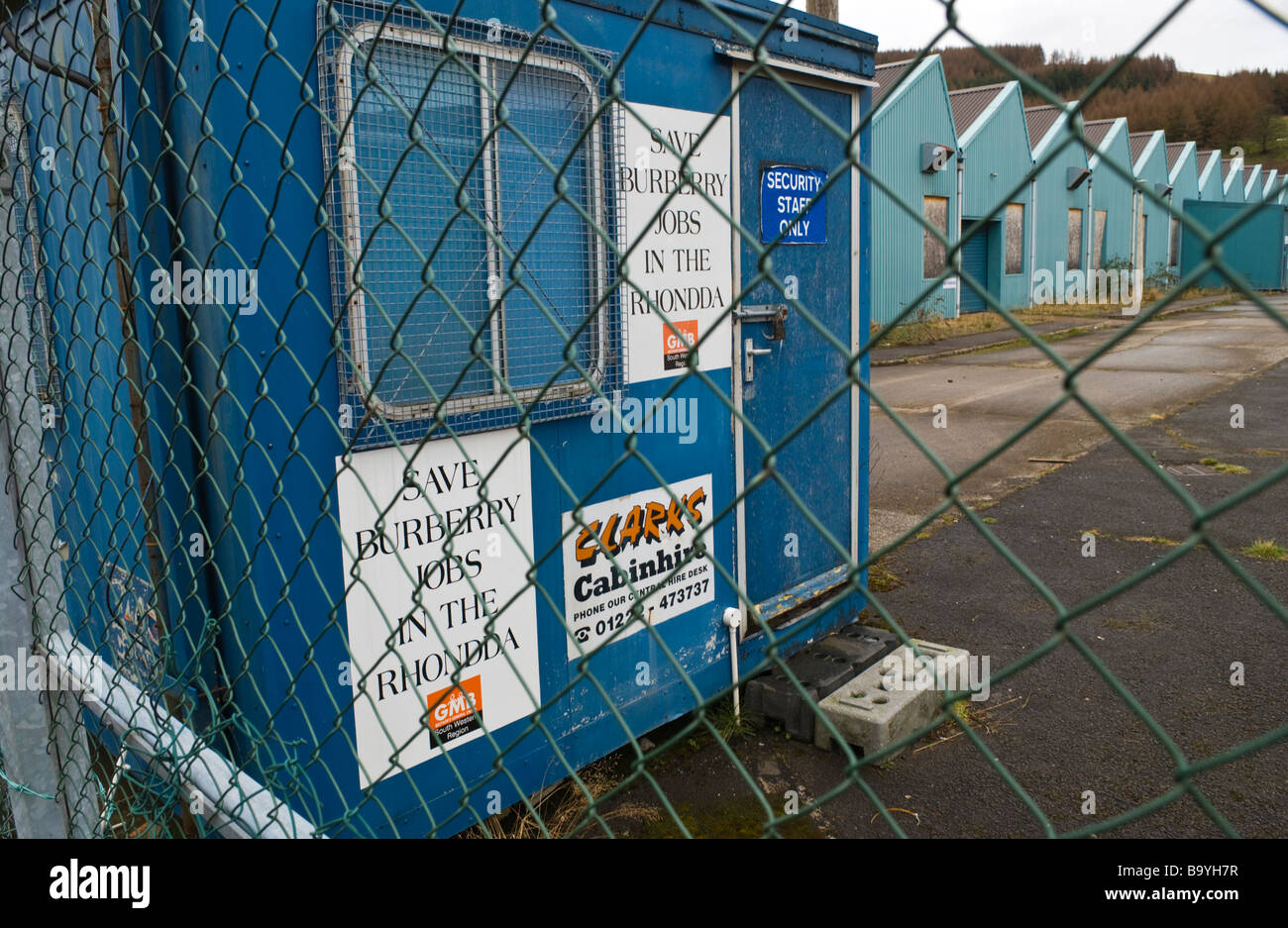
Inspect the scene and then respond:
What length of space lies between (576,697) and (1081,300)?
32.3 meters

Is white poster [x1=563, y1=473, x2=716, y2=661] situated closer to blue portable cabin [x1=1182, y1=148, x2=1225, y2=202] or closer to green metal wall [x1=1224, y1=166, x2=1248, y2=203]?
blue portable cabin [x1=1182, y1=148, x2=1225, y2=202]

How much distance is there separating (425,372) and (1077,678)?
339 centimetres

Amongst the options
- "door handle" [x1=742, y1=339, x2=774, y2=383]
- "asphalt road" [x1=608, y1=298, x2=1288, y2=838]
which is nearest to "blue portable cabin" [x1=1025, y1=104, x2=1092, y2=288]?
"asphalt road" [x1=608, y1=298, x2=1288, y2=838]

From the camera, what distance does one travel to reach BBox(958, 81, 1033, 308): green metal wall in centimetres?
2269

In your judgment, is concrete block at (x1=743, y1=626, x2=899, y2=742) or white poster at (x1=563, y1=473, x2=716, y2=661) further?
concrete block at (x1=743, y1=626, x2=899, y2=742)

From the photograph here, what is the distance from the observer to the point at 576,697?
11.3 ft

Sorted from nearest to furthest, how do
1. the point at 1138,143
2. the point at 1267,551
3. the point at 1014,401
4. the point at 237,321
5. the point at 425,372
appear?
the point at 237,321 → the point at 425,372 → the point at 1267,551 → the point at 1014,401 → the point at 1138,143

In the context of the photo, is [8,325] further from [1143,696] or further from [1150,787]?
[1143,696]

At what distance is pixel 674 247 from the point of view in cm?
356

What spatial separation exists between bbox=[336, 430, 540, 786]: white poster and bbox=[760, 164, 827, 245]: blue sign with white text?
1.49m

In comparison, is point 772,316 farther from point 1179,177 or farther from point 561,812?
point 1179,177

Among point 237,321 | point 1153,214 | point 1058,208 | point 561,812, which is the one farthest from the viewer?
point 1153,214

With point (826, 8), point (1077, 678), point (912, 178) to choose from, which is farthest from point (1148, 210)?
point (1077, 678)

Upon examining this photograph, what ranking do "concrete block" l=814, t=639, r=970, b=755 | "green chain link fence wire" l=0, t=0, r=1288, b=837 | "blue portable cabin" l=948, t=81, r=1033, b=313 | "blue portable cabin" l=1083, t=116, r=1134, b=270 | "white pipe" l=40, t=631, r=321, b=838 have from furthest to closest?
"blue portable cabin" l=1083, t=116, r=1134, b=270, "blue portable cabin" l=948, t=81, r=1033, b=313, "concrete block" l=814, t=639, r=970, b=755, "green chain link fence wire" l=0, t=0, r=1288, b=837, "white pipe" l=40, t=631, r=321, b=838
